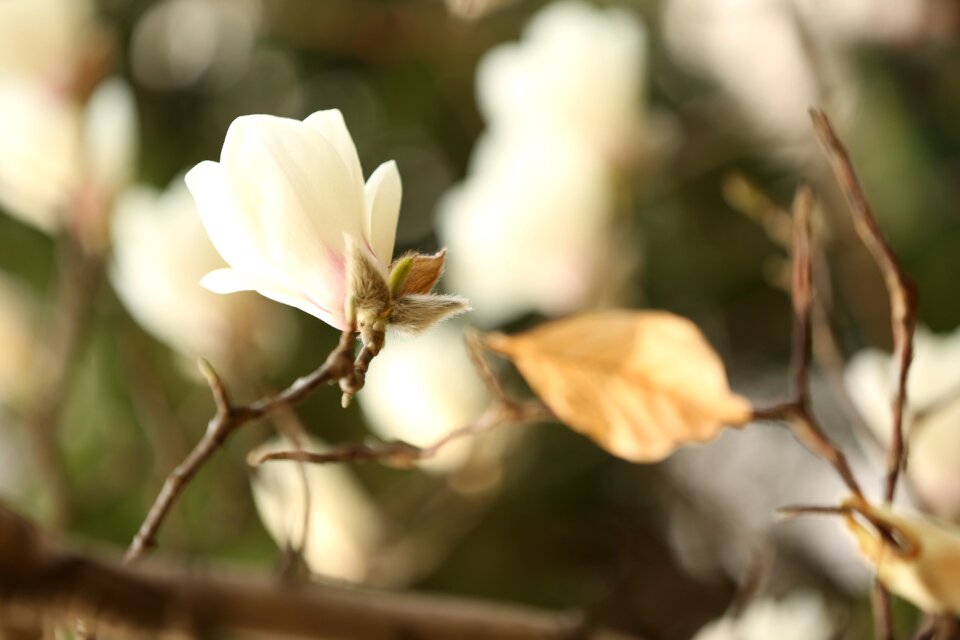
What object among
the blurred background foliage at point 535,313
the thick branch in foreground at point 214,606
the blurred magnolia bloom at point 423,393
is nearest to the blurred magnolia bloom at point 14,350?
the blurred background foliage at point 535,313

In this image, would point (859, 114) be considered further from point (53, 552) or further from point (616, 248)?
point (53, 552)

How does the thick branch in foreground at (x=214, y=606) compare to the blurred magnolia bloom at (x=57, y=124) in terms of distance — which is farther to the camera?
the blurred magnolia bloom at (x=57, y=124)

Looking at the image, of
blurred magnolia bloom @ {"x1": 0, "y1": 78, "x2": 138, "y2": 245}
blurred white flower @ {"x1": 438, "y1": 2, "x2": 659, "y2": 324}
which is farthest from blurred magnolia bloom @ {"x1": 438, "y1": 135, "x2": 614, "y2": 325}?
blurred magnolia bloom @ {"x1": 0, "y1": 78, "x2": 138, "y2": 245}

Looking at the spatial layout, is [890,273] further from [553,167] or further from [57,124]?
[57,124]

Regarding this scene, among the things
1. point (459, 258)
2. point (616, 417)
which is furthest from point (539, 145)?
point (616, 417)

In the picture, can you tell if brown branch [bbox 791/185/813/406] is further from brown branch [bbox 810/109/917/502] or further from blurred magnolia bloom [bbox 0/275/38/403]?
blurred magnolia bloom [bbox 0/275/38/403]

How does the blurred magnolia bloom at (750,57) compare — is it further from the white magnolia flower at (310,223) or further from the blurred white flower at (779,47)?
A: the white magnolia flower at (310,223)

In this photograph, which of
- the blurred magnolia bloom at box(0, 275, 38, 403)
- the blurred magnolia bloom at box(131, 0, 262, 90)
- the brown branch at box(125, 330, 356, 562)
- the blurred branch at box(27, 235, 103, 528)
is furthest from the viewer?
the blurred magnolia bloom at box(131, 0, 262, 90)
